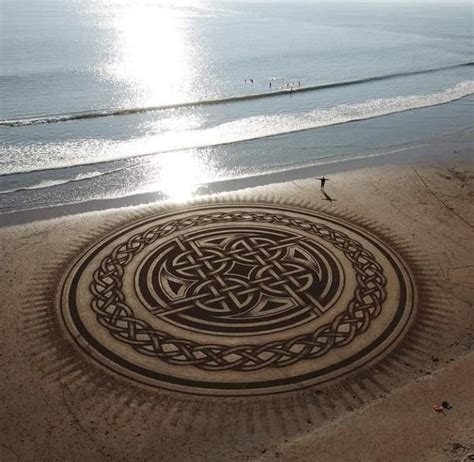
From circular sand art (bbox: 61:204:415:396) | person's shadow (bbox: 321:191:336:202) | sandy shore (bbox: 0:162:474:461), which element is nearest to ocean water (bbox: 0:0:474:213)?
person's shadow (bbox: 321:191:336:202)

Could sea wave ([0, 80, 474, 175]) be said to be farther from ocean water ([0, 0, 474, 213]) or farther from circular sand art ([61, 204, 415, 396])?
circular sand art ([61, 204, 415, 396])

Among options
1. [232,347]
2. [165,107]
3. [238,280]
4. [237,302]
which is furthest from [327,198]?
[165,107]

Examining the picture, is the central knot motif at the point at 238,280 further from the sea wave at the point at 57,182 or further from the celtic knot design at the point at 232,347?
the sea wave at the point at 57,182

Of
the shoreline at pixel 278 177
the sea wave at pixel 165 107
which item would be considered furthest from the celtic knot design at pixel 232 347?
the sea wave at pixel 165 107

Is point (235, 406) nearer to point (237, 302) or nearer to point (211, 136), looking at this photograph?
point (237, 302)

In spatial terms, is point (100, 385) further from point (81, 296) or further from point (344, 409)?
point (344, 409)

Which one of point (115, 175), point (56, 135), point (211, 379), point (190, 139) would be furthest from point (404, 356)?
point (56, 135)
